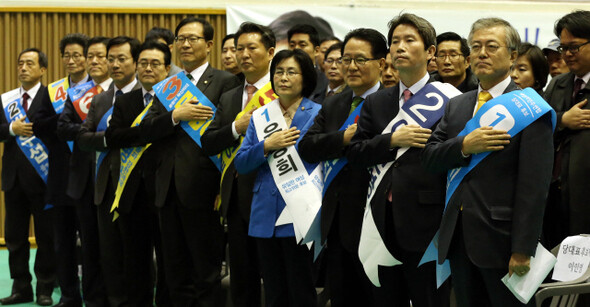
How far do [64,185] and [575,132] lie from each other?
3266mm

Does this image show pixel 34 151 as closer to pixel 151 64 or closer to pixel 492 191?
pixel 151 64

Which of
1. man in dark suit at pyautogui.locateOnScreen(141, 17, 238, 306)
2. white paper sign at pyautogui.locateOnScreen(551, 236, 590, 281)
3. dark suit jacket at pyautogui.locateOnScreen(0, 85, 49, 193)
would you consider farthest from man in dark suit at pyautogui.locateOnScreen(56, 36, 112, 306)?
white paper sign at pyautogui.locateOnScreen(551, 236, 590, 281)

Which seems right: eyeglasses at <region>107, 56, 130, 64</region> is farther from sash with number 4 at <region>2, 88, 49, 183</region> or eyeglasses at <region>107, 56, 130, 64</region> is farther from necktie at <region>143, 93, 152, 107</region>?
sash with number 4 at <region>2, 88, 49, 183</region>

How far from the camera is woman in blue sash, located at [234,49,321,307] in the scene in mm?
3676

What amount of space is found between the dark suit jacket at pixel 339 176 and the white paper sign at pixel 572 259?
0.86 metres

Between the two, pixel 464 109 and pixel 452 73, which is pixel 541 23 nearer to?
pixel 452 73

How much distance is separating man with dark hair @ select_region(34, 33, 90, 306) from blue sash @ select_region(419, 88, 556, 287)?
308 centimetres

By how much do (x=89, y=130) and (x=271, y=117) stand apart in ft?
4.88

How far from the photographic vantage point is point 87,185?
16.4ft

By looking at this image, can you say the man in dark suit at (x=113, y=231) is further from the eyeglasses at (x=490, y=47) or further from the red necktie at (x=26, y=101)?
the eyeglasses at (x=490, y=47)

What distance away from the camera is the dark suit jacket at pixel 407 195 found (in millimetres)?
3086

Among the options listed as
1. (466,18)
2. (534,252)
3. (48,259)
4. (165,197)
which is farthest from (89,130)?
(466,18)

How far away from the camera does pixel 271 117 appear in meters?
3.85

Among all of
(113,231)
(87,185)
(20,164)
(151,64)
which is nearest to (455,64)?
(151,64)
